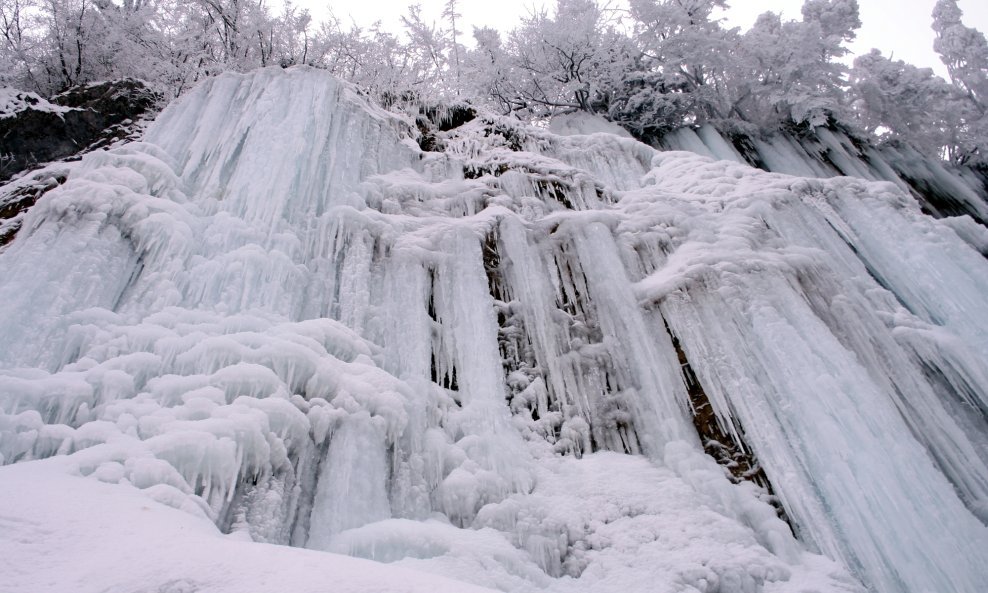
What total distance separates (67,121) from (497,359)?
8107mm

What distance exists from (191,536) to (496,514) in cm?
217

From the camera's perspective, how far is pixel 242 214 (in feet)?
17.8

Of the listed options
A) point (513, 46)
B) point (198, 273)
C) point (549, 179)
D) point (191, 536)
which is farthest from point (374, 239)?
point (513, 46)

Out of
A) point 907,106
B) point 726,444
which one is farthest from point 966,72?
point 726,444

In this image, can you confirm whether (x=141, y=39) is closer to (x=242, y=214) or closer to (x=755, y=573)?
(x=242, y=214)

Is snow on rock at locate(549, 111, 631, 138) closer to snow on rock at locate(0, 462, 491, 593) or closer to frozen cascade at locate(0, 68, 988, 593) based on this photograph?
frozen cascade at locate(0, 68, 988, 593)

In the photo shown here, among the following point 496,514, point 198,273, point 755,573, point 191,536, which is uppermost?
point 198,273

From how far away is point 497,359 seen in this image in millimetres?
5008

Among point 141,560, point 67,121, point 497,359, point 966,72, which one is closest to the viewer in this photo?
point 141,560

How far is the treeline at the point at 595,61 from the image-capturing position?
34.8ft

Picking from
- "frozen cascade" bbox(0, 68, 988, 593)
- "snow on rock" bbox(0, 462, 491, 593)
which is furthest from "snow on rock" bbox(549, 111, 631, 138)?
"snow on rock" bbox(0, 462, 491, 593)

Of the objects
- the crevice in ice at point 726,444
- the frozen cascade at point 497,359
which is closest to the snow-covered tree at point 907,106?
the frozen cascade at point 497,359

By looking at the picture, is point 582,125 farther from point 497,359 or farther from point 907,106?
point 907,106

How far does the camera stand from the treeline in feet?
34.8
